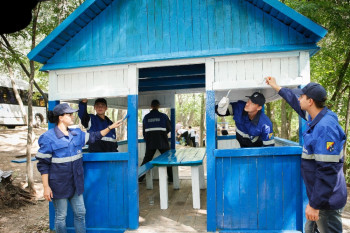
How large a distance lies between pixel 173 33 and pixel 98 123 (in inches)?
88.5

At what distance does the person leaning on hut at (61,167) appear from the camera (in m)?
3.80

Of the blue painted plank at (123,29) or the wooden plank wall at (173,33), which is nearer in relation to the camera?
the wooden plank wall at (173,33)

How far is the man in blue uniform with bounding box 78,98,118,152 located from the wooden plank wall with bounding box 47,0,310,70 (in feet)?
2.84

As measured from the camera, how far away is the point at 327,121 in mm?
2645

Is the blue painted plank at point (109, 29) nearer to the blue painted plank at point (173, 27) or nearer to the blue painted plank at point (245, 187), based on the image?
the blue painted plank at point (173, 27)

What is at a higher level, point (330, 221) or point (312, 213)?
point (312, 213)

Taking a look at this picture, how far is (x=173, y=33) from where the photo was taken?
435 centimetres

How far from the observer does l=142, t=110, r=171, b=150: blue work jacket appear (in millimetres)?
6984

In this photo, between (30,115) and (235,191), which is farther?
(30,115)

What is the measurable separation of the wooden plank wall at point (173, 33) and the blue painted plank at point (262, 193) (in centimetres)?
171

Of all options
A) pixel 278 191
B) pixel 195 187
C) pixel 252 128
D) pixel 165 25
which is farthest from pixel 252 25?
pixel 195 187

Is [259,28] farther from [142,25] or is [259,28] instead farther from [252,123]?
[142,25]

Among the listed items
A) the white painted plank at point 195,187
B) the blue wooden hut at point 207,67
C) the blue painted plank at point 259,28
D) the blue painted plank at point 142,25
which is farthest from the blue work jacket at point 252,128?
the blue painted plank at point 142,25

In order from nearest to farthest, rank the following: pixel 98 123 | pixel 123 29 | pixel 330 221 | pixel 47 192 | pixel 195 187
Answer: pixel 330 221 < pixel 47 192 < pixel 123 29 < pixel 195 187 < pixel 98 123
